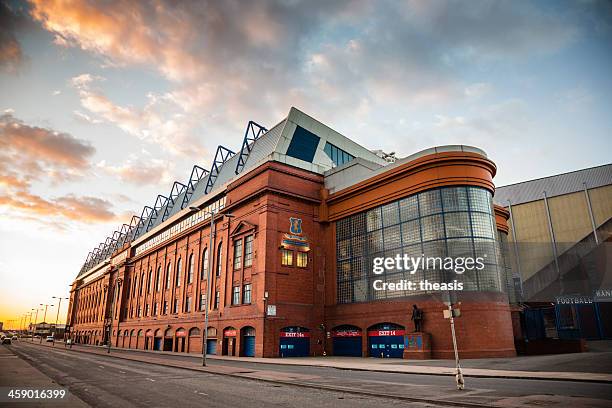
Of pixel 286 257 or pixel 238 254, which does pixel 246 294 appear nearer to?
pixel 238 254

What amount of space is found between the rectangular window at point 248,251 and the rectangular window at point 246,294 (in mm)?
2378

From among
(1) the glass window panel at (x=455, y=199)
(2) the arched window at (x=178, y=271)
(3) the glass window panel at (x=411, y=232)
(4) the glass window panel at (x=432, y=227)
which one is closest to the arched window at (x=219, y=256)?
(2) the arched window at (x=178, y=271)

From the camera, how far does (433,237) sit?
34.1m

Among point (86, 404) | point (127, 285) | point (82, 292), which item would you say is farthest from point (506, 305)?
point (82, 292)

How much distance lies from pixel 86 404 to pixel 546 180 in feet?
235

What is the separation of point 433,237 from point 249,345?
21.8 meters

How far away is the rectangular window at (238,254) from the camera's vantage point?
45.6 meters

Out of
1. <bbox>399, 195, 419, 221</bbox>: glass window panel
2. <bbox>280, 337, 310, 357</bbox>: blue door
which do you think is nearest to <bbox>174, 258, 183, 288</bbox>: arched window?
<bbox>280, 337, 310, 357</bbox>: blue door

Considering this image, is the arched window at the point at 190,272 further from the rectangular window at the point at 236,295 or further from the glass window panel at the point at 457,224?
the glass window panel at the point at 457,224

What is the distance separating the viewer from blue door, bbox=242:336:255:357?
132 feet

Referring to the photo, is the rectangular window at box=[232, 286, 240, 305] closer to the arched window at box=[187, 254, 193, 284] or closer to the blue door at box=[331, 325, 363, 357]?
the blue door at box=[331, 325, 363, 357]

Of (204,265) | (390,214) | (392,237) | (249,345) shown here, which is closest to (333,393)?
(392,237)

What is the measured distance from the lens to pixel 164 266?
69562mm

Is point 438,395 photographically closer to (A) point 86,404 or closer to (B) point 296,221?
(A) point 86,404
